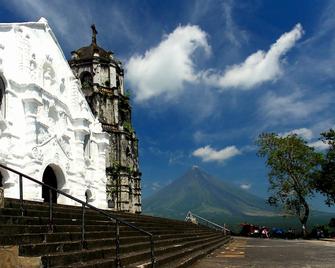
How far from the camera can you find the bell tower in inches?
1692

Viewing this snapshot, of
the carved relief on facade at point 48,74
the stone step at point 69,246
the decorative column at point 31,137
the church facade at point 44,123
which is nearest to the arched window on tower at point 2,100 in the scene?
the church facade at point 44,123

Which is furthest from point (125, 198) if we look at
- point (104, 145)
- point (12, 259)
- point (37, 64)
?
point (12, 259)

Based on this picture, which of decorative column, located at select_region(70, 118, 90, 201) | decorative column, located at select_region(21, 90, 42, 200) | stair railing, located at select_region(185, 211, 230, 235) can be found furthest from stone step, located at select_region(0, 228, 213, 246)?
stair railing, located at select_region(185, 211, 230, 235)

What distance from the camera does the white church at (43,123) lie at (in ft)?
58.4

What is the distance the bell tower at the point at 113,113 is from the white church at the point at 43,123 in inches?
683

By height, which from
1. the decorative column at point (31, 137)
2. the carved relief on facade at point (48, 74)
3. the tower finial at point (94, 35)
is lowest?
the decorative column at point (31, 137)

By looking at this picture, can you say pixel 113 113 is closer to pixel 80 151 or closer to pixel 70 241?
pixel 80 151

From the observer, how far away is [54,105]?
21.1 m

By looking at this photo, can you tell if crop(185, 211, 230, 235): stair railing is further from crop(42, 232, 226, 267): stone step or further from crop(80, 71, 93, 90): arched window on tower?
crop(42, 232, 226, 267): stone step

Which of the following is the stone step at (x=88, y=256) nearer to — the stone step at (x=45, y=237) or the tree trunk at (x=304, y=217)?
the stone step at (x=45, y=237)

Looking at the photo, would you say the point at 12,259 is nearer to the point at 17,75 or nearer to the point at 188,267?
the point at 188,267

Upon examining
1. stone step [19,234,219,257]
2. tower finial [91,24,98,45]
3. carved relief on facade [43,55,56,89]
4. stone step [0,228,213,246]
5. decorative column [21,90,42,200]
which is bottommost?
stone step [19,234,219,257]

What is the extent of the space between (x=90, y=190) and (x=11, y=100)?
7914 millimetres

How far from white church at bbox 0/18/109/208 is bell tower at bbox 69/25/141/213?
17350mm
